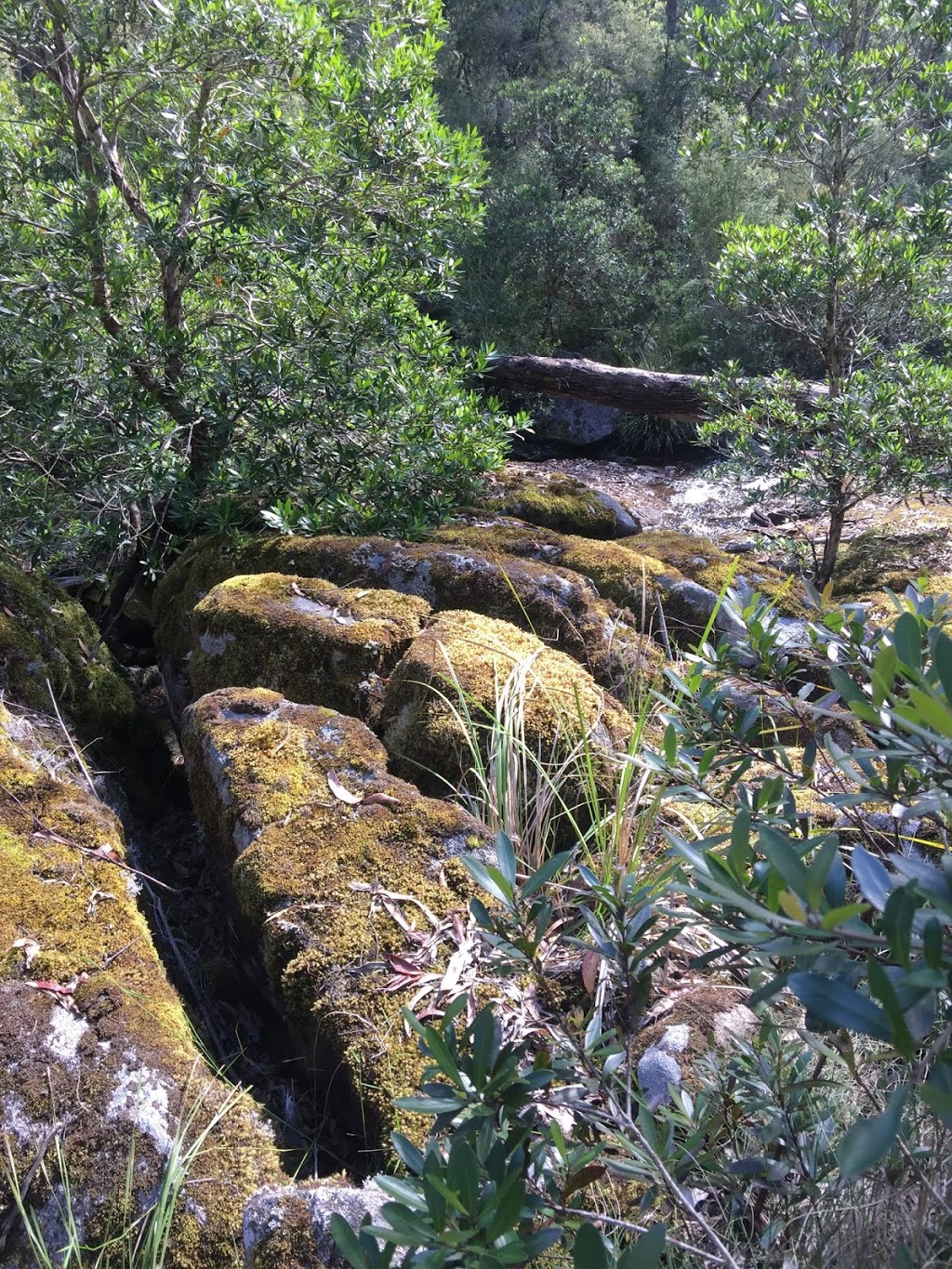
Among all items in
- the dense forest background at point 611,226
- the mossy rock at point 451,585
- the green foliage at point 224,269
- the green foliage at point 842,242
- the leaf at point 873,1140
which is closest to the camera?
the leaf at point 873,1140

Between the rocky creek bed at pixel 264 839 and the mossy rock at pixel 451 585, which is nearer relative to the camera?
the rocky creek bed at pixel 264 839

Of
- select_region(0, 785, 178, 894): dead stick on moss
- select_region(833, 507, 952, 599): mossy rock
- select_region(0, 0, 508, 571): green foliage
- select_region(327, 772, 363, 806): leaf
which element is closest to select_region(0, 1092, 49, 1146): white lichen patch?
select_region(0, 785, 178, 894): dead stick on moss

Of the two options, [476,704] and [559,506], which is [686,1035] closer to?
[476,704]

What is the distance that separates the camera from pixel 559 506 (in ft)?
17.8

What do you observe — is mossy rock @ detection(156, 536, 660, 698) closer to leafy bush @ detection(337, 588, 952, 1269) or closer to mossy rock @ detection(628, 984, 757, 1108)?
mossy rock @ detection(628, 984, 757, 1108)

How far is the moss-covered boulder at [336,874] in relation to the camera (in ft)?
6.32

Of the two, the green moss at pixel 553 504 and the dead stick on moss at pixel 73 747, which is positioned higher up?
the green moss at pixel 553 504

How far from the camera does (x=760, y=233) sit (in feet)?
18.2

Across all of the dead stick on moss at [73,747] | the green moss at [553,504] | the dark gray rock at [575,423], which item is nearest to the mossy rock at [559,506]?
the green moss at [553,504]

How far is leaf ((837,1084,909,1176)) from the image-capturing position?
674mm

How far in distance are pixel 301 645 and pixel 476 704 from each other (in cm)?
88

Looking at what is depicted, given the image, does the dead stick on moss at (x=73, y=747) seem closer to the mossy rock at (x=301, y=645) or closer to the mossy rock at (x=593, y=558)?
the mossy rock at (x=301, y=645)

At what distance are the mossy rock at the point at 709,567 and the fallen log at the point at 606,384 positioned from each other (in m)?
3.54

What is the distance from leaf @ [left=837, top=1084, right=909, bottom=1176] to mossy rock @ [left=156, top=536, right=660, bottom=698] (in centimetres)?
249
